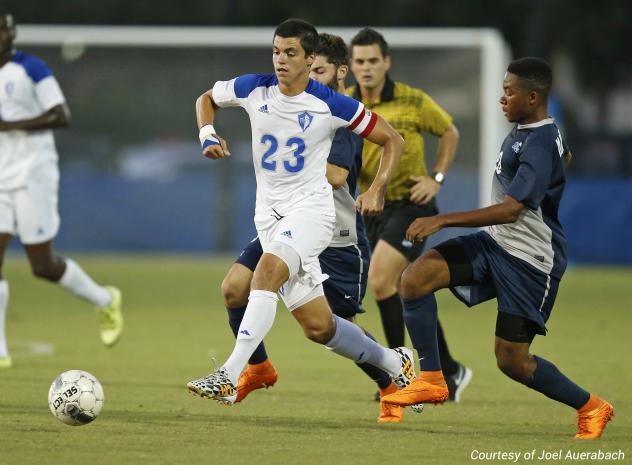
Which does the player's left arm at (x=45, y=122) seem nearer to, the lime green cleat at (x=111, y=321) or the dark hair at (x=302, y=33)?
the lime green cleat at (x=111, y=321)

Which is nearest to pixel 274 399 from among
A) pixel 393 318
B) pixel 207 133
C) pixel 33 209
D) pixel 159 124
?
pixel 393 318

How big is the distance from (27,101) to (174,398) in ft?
10.0

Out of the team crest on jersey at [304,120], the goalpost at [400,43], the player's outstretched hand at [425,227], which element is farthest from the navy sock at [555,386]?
the goalpost at [400,43]

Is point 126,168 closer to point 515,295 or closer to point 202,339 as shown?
point 202,339

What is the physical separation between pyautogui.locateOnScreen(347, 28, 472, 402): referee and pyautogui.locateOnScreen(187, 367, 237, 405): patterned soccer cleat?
7.11 feet

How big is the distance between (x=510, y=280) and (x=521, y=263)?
0.11 m

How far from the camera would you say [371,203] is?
737 centimetres

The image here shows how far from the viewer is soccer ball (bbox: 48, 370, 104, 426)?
23.2ft

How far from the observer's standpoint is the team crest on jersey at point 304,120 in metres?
7.45

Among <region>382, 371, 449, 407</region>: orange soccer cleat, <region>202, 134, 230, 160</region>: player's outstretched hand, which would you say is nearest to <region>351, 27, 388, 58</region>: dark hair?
<region>202, 134, 230, 160</region>: player's outstretched hand

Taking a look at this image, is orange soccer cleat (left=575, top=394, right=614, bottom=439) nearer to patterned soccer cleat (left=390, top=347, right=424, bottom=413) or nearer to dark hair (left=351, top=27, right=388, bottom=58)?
patterned soccer cleat (left=390, top=347, right=424, bottom=413)

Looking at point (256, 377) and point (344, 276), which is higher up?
point (344, 276)

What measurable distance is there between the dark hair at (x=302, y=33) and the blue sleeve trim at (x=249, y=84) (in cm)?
28

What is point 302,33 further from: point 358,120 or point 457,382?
point 457,382
